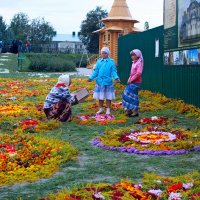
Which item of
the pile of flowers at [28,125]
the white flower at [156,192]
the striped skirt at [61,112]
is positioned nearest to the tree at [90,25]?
the striped skirt at [61,112]

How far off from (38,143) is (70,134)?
130cm

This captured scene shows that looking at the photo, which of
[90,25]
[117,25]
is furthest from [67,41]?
[117,25]

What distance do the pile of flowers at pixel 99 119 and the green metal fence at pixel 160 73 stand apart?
2772 millimetres

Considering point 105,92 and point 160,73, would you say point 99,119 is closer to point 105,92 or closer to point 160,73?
point 105,92

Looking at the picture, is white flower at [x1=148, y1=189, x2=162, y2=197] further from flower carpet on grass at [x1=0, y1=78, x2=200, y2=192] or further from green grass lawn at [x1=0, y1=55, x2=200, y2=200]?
green grass lawn at [x1=0, y1=55, x2=200, y2=200]

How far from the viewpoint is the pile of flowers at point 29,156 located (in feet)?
18.4

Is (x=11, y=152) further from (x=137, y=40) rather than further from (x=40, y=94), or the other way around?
(x=137, y=40)

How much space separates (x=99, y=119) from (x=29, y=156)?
4.06 m

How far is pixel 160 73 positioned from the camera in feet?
51.9

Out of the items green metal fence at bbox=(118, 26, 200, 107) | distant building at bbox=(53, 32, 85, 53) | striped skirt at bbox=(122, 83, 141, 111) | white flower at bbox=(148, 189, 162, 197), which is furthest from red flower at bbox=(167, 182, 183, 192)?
distant building at bbox=(53, 32, 85, 53)

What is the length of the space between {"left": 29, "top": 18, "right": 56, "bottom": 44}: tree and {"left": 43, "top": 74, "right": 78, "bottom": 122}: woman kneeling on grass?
2953 inches

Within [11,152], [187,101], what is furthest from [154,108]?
[11,152]

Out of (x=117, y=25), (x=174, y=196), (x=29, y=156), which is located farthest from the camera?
(x=117, y=25)

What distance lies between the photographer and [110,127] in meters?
9.34
